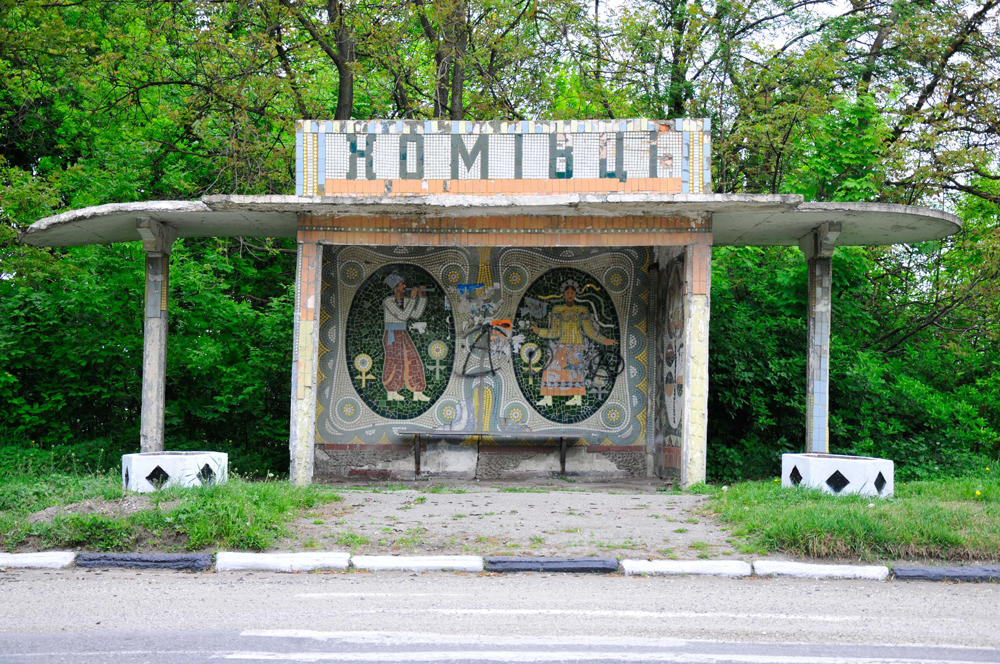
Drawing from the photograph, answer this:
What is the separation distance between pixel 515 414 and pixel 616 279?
2.36 m

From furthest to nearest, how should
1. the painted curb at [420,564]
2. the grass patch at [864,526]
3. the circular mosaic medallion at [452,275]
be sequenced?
the circular mosaic medallion at [452,275] → the grass patch at [864,526] → the painted curb at [420,564]

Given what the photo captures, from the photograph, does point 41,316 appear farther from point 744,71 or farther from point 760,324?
point 744,71

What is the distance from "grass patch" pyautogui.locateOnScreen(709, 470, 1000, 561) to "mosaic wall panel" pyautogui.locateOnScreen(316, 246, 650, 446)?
4358 millimetres

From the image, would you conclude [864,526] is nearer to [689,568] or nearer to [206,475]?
[689,568]

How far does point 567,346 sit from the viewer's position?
12875 mm

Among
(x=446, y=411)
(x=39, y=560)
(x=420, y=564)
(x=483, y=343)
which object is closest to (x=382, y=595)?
(x=420, y=564)

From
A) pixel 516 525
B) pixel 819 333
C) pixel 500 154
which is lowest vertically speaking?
pixel 516 525

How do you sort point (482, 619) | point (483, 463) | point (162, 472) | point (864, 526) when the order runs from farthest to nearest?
point (483, 463), point (162, 472), point (864, 526), point (482, 619)

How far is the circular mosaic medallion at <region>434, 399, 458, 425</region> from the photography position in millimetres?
12703

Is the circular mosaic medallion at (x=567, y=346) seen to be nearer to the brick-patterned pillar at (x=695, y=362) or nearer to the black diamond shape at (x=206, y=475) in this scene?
the brick-patterned pillar at (x=695, y=362)

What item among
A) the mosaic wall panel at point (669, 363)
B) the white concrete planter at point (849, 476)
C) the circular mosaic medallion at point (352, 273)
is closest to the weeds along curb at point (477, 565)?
the white concrete planter at point (849, 476)

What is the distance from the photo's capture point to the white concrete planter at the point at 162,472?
8688 mm

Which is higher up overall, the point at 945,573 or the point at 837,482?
the point at 837,482

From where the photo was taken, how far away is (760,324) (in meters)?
→ 14.4
